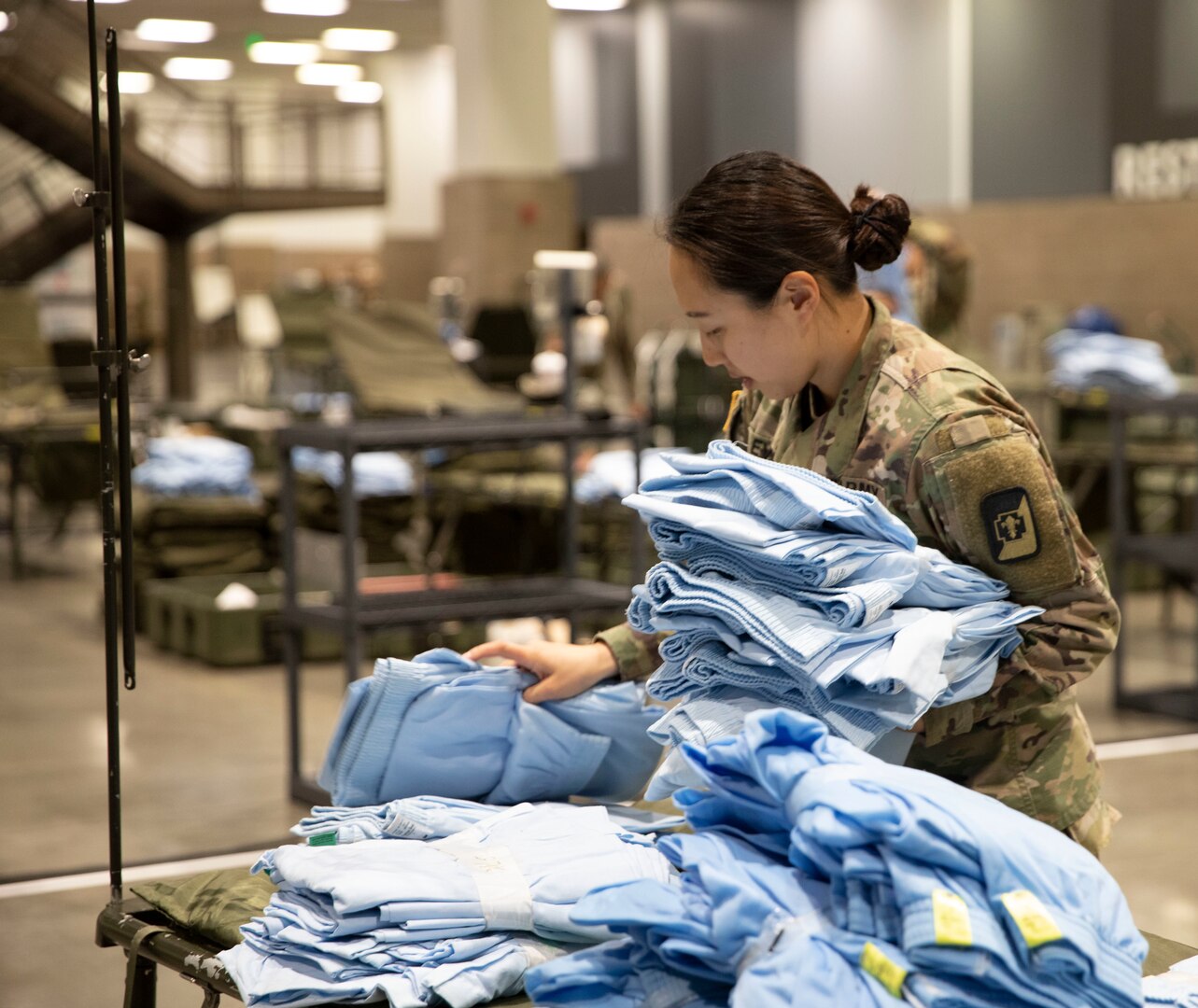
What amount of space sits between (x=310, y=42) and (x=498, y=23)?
26.3 ft

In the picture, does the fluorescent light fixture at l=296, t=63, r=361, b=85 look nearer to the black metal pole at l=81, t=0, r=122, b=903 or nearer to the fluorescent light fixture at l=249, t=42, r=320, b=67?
the fluorescent light fixture at l=249, t=42, r=320, b=67

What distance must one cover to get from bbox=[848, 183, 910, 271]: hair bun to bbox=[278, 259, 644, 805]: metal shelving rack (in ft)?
8.40

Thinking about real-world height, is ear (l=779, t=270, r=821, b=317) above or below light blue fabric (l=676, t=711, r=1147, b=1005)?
above

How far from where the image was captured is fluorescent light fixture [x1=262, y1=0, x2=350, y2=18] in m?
16.5

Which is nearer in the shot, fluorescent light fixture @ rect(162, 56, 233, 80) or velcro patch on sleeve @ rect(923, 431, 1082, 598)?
velcro patch on sleeve @ rect(923, 431, 1082, 598)

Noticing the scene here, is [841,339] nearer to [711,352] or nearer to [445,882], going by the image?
[711,352]

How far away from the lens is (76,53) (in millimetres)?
2574

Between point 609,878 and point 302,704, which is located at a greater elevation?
Result: point 609,878

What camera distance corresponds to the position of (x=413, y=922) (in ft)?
5.10

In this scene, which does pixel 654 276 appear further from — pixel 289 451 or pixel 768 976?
pixel 768 976

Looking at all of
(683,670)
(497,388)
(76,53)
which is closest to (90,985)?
(76,53)

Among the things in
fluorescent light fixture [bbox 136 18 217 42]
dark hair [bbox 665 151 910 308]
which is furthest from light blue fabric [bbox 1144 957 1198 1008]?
fluorescent light fixture [bbox 136 18 217 42]

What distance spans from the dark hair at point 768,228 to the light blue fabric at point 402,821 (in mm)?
608

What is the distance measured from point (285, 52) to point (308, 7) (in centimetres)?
264
